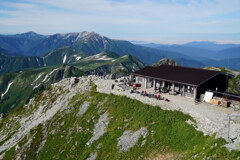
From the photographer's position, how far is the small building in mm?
50344

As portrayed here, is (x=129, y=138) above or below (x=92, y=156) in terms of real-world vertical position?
above

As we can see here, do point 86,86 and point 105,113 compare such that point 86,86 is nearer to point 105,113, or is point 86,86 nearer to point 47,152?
point 105,113

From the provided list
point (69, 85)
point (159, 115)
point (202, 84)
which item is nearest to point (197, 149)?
point (159, 115)

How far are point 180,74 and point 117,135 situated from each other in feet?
82.1

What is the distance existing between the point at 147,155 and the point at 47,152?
2394 cm

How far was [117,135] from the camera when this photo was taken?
135 feet

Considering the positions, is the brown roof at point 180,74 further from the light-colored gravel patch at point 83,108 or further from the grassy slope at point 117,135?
the light-colored gravel patch at point 83,108

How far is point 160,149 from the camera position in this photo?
33312 millimetres

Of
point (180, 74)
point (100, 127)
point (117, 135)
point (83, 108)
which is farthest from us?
point (180, 74)

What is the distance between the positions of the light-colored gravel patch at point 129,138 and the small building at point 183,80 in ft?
56.1

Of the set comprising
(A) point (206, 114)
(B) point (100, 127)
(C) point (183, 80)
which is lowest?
(B) point (100, 127)

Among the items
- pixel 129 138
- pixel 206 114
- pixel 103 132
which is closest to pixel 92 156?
pixel 103 132

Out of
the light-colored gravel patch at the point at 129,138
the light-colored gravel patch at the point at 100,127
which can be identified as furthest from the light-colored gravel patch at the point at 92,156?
the light-colored gravel patch at the point at 129,138

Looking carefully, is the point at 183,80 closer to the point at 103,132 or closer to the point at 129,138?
the point at 129,138
